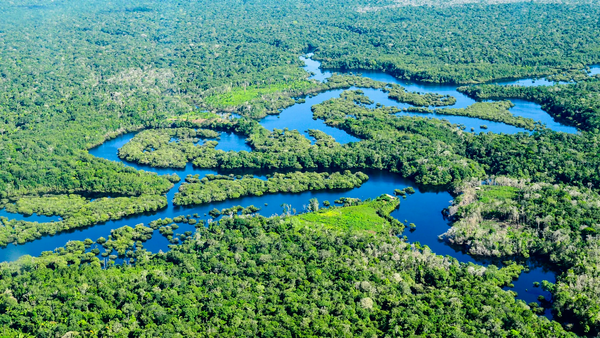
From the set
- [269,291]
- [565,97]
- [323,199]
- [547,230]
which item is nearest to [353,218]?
[323,199]

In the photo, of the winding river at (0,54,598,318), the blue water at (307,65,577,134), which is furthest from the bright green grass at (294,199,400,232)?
the blue water at (307,65,577,134)

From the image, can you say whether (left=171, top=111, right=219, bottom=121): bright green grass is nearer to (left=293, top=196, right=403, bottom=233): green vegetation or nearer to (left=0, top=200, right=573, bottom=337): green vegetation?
(left=293, top=196, right=403, bottom=233): green vegetation

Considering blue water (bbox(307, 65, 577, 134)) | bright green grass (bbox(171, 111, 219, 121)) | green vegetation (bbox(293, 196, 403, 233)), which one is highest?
blue water (bbox(307, 65, 577, 134))

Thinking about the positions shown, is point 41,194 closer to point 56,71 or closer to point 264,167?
point 264,167

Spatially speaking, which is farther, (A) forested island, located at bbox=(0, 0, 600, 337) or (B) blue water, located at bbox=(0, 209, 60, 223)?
(B) blue water, located at bbox=(0, 209, 60, 223)

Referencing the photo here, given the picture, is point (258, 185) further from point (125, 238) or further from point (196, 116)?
Answer: point (196, 116)

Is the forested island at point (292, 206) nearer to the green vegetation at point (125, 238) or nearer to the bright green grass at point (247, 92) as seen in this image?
the green vegetation at point (125, 238)

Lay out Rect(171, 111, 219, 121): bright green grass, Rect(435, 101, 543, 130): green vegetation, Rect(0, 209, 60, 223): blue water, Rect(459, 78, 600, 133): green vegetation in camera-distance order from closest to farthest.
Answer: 1. Rect(0, 209, 60, 223): blue water
2. Rect(459, 78, 600, 133): green vegetation
3. Rect(435, 101, 543, 130): green vegetation
4. Rect(171, 111, 219, 121): bright green grass
